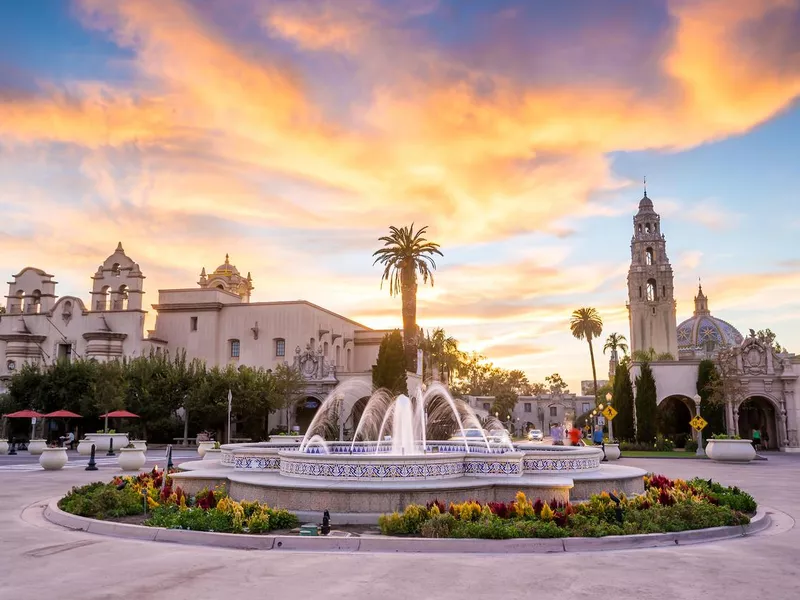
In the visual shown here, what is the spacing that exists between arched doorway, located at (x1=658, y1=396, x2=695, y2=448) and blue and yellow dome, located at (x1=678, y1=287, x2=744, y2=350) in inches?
2962

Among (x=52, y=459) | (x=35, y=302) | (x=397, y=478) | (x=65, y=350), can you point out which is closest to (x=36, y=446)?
(x=52, y=459)

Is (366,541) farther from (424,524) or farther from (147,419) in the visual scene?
(147,419)

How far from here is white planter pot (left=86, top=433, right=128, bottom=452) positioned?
1499 inches

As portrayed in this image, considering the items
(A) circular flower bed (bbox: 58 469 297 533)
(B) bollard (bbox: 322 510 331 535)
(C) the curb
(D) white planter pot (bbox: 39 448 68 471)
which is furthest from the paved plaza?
(D) white planter pot (bbox: 39 448 68 471)

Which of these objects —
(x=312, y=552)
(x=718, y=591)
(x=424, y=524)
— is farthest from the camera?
(x=424, y=524)

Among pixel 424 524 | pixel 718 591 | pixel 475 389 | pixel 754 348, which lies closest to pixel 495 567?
pixel 424 524

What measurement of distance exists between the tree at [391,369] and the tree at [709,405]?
Answer: 21029 mm

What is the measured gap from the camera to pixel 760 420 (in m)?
50.8

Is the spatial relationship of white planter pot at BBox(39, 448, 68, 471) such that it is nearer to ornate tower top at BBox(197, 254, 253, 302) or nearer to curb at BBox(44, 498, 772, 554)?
curb at BBox(44, 498, 772, 554)

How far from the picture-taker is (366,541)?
33.4 ft

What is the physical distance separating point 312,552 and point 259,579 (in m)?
1.81

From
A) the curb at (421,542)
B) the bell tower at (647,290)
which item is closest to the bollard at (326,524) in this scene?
the curb at (421,542)

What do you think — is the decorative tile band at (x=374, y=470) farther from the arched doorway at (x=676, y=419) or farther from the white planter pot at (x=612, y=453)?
the arched doorway at (x=676, y=419)

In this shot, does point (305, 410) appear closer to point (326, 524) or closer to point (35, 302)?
point (35, 302)
